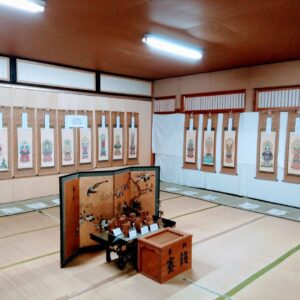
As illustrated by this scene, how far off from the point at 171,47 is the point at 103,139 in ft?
9.63

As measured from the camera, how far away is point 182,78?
23.8ft

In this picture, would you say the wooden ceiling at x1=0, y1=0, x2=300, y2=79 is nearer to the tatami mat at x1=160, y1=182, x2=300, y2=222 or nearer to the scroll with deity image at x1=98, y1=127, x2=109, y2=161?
the scroll with deity image at x1=98, y1=127, x2=109, y2=161

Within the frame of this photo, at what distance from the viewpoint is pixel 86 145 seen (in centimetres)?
649

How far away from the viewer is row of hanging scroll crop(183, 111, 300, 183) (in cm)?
541

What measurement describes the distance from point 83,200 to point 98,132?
137 inches

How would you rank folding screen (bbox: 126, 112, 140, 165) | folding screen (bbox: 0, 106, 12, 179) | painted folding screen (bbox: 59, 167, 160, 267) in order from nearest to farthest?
painted folding screen (bbox: 59, 167, 160, 267) → folding screen (bbox: 0, 106, 12, 179) → folding screen (bbox: 126, 112, 140, 165)

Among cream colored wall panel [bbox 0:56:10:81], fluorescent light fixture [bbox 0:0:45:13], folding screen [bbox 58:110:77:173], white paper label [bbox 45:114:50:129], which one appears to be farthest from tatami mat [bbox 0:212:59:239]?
fluorescent light fixture [bbox 0:0:45:13]

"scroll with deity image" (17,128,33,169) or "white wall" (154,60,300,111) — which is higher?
"white wall" (154,60,300,111)

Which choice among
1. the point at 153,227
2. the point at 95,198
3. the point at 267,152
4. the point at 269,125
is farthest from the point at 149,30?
the point at 267,152

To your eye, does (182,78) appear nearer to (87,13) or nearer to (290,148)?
(290,148)

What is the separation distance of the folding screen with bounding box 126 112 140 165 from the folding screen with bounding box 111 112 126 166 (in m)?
0.17

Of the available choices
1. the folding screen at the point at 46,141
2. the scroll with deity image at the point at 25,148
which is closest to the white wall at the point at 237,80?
the folding screen at the point at 46,141

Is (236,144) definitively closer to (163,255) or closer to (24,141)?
(163,255)

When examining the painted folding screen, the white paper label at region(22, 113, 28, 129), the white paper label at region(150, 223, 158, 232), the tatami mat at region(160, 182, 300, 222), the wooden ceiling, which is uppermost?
the wooden ceiling
